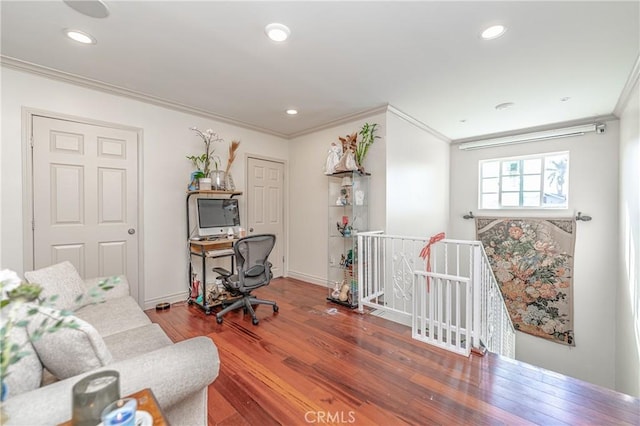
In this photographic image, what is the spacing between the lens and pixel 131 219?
3.06m

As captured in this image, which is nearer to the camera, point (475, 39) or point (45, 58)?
point (475, 39)

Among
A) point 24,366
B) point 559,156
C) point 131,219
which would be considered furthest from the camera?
point 559,156

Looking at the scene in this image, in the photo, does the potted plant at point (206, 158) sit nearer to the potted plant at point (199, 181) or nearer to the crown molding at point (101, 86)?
the potted plant at point (199, 181)

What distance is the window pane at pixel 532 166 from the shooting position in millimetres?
4257

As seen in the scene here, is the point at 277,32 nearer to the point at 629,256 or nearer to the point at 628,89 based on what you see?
the point at 628,89

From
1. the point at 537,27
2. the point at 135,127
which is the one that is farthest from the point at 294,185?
the point at 537,27

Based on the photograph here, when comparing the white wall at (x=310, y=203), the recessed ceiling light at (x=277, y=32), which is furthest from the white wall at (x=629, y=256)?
the recessed ceiling light at (x=277, y=32)

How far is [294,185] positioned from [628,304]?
4191 millimetres

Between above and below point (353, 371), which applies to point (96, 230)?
above

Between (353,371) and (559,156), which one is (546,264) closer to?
(559,156)

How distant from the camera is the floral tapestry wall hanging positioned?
388cm

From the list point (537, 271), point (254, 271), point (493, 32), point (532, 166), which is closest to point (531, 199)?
point (532, 166)

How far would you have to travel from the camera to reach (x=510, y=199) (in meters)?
4.51

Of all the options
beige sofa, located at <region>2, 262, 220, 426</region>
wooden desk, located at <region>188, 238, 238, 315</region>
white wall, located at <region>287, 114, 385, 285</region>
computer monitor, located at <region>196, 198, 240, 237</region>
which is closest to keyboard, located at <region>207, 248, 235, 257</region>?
wooden desk, located at <region>188, 238, 238, 315</region>
